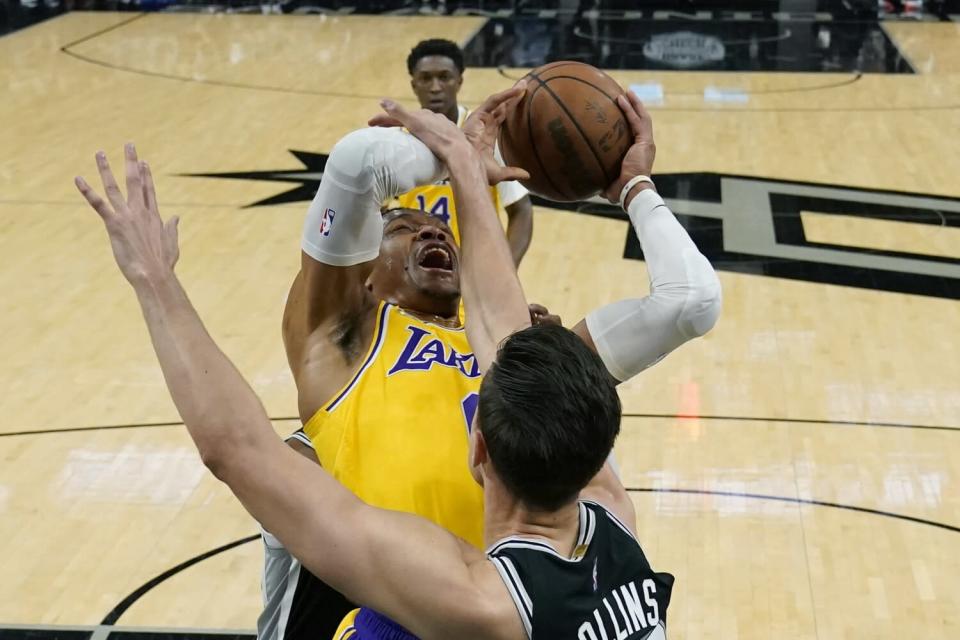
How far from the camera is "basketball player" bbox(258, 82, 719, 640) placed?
274 centimetres

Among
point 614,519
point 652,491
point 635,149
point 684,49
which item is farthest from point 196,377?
point 684,49

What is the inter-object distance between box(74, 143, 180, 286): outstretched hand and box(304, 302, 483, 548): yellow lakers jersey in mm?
964

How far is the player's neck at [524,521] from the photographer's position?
217 cm

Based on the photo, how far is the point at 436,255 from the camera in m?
3.72

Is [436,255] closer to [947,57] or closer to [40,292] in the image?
[40,292]

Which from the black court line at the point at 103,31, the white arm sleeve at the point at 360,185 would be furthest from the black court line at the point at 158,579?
the black court line at the point at 103,31

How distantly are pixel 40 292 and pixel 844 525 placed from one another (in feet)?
16.4

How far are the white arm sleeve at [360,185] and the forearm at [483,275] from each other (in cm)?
10

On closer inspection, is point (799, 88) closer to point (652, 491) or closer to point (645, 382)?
point (645, 382)

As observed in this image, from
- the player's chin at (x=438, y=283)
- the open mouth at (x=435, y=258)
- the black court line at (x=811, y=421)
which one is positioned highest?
the open mouth at (x=435, y=258)

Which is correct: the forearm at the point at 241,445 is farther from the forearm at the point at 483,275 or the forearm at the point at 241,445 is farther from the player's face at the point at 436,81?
the player's face at the point at 436,81

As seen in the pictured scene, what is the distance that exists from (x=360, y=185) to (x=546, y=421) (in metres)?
0.91

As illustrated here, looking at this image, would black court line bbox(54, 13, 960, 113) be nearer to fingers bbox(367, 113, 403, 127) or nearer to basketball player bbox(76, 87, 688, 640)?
fingers bbox(367, 113, 403, 127)

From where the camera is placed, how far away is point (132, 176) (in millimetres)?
2111
